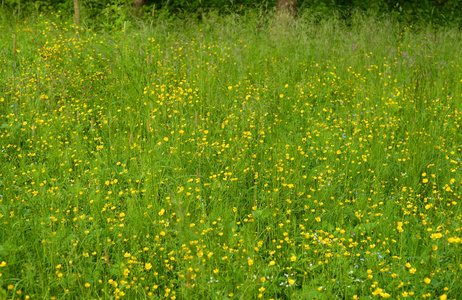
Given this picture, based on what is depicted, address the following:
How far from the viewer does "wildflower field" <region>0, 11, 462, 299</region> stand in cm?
234

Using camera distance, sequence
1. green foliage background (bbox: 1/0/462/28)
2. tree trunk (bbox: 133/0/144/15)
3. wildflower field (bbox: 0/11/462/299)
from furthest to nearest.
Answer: green foliage background (bbox: 1/0/462/28)
tree trunk (bbox: 133/0/144/15)
wildflower field (bbox: 0/11/462/299)

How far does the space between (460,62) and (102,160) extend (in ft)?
17.6

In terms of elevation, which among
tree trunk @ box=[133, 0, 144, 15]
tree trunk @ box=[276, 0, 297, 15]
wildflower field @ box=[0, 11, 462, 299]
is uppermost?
tree trunk @ box=[276, 0, 297, 15]

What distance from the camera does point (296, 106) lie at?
4594 millimetres

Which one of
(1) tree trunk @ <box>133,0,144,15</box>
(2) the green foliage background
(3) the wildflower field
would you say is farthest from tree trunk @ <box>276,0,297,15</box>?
(1) tree trunk @ <box>133,0,144,15</box>

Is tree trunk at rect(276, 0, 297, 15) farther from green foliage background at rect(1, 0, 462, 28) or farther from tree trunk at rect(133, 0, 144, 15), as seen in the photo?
tree trunk at rect(133, 0, 144, 15)

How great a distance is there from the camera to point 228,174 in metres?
3.35

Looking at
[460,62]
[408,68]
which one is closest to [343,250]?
[408,68]

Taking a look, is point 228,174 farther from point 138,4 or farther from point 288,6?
point 138,4

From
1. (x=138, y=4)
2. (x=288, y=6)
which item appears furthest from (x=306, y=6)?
(x=138, y=4)

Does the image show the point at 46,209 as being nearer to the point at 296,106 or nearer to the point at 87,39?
the point at 296,106

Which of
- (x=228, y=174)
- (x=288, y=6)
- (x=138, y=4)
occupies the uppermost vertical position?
(x=288, y=6)

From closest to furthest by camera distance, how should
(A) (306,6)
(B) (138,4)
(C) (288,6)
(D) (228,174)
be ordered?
(D) (228,174), (C) (288,6), (B) (138,4), (A) (306,6)

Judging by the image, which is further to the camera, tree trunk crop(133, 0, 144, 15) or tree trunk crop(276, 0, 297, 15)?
tree trunk crop(133, 0, 144, 15)
